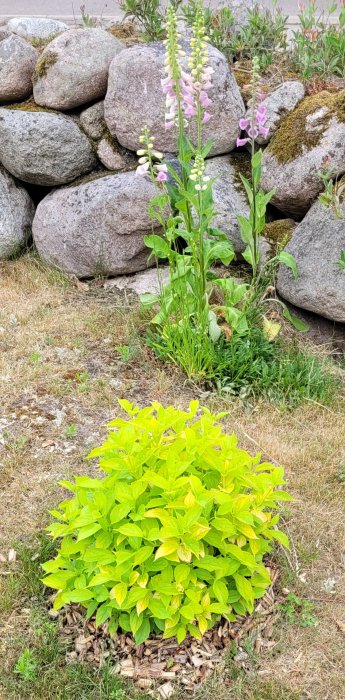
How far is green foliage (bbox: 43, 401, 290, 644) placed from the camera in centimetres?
227

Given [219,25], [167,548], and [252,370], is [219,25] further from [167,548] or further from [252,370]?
[167,548]

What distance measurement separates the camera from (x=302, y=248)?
173 inches

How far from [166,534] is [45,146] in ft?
11.6

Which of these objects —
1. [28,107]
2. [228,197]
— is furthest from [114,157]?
[228,197]

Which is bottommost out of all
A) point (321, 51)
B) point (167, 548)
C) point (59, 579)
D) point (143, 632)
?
point (143, 632)

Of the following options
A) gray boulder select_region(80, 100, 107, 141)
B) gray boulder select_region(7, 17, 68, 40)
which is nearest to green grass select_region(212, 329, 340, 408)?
gray boulder select_region(80, 100, 107, 141)

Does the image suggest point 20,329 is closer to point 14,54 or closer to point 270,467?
point 14,54

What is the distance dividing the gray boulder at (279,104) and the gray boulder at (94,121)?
3.66ft

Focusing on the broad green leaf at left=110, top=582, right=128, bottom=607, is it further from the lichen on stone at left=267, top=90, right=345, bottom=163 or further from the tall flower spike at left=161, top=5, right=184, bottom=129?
the lichen on stone at left=267, top=90, right=345, bottom=163

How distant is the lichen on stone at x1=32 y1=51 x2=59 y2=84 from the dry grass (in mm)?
1387

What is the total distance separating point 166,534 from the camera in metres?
2.21

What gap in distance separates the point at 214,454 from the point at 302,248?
226 cm

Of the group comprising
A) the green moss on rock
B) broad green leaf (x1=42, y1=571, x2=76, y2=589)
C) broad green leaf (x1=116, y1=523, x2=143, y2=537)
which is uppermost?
broad green leaf (x1=116, y1=523, x2=143, y2=537)

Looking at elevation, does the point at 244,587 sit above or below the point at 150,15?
below
